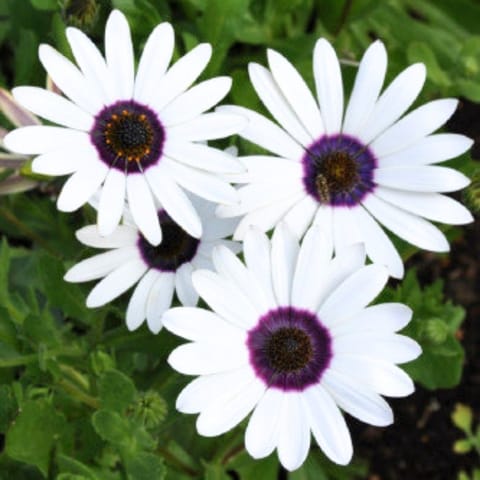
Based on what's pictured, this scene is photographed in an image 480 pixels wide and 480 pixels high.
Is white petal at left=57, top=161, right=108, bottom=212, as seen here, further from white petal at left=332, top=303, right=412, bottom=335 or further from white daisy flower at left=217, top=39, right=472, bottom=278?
white petal at left=332, top=303, right=412, bottom=335

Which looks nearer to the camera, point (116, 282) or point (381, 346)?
point (381, 346)

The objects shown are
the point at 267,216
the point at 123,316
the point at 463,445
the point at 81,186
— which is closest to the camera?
the point at 81,186

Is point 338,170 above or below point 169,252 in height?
above

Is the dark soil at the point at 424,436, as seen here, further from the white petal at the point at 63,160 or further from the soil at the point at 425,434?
the white petal at the point at 63,160

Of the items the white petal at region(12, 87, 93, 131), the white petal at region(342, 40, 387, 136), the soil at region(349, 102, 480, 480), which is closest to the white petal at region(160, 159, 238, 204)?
the white petal at region(12, 87, 93, 131)

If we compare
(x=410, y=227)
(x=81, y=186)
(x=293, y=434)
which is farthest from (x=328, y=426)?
(x=81, y=186)

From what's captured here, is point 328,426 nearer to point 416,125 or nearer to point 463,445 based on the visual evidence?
point 416,125

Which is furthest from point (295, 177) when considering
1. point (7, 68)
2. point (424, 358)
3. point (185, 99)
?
point (7, 68)
